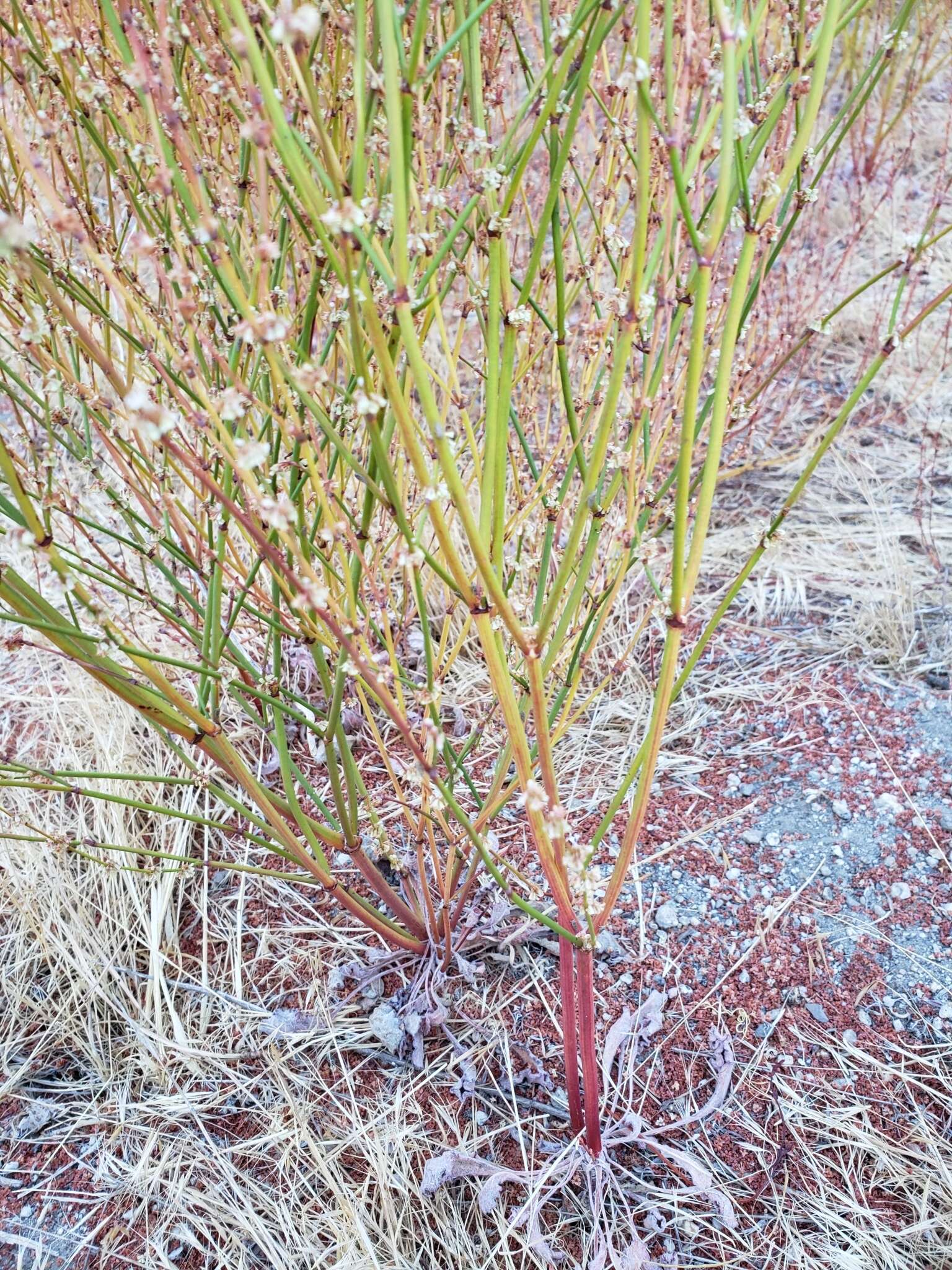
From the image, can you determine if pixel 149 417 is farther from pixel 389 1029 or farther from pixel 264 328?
pixel 389 1029

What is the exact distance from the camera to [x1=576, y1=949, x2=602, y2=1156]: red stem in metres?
1.20

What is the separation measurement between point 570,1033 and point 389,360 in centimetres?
101

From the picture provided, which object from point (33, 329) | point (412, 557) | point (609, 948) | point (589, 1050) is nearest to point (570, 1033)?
point (589, 1050)

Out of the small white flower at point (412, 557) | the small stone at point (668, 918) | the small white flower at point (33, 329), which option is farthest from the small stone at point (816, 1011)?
the small white flower at point (33, 329)

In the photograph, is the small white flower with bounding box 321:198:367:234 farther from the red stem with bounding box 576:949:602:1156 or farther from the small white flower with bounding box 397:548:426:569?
the red stem with bounding box 576:949:602:1156

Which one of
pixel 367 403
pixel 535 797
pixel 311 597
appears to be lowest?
pixel 535 797

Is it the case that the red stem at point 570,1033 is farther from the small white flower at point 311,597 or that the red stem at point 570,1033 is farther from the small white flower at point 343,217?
the small white flower at point 343,217

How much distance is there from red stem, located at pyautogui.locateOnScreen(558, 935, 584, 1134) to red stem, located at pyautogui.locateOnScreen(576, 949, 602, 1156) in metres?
0.02

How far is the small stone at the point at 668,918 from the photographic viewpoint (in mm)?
1673

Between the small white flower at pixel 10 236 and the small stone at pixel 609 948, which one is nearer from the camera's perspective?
the small white flower at pixel 10 236

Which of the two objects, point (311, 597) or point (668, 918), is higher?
point (311, 597)

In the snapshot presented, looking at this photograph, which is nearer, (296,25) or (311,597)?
(296,25)

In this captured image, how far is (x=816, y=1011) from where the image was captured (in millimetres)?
1544

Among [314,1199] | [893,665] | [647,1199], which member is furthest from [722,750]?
[314,1199]
